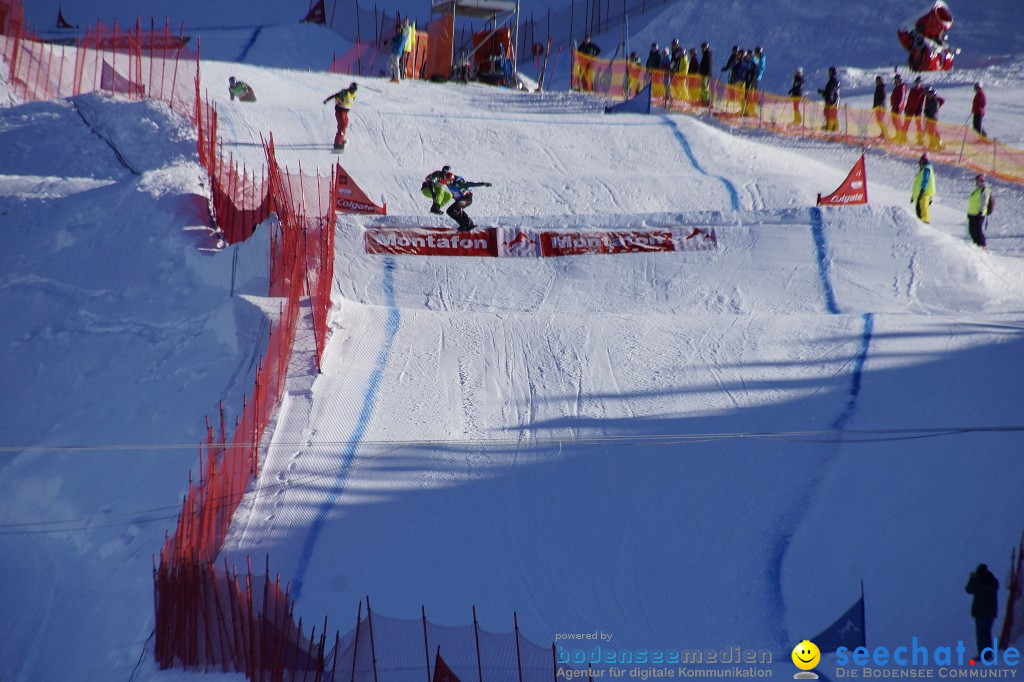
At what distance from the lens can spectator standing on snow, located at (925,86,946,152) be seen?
1758 centimetres

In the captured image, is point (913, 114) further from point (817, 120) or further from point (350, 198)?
point (350, 198)

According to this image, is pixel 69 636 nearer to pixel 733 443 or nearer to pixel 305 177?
pixel 733 443

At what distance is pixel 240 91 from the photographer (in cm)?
1811

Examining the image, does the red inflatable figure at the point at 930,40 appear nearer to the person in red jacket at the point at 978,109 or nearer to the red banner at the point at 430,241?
the person in red jacket at the point at 978,109

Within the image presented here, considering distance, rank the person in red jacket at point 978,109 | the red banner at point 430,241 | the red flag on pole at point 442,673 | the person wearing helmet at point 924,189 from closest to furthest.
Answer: the red flag on pole at point 442,673 → the red banner at point 430,241 → the person wearing helmet at point 924,189 → the person in red jacket at point 978,109

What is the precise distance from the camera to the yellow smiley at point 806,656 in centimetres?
698

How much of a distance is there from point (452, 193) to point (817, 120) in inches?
332

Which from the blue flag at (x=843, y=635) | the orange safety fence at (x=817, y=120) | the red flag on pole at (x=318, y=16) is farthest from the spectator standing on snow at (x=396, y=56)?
the blue flag at (x=843, y=635)

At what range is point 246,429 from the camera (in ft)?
29.7

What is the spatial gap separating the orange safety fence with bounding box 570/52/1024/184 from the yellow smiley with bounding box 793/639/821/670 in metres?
12.2

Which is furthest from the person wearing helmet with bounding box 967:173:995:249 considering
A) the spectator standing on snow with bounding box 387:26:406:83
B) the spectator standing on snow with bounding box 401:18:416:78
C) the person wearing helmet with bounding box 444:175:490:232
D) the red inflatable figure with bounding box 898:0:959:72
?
the spectator standing on snow with bounding box 401:18:416:78

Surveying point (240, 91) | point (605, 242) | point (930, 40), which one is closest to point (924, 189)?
point (605, 242)

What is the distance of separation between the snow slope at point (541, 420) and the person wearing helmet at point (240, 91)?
323 cm

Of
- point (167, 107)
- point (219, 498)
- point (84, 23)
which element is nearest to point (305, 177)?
point (167, 107)
